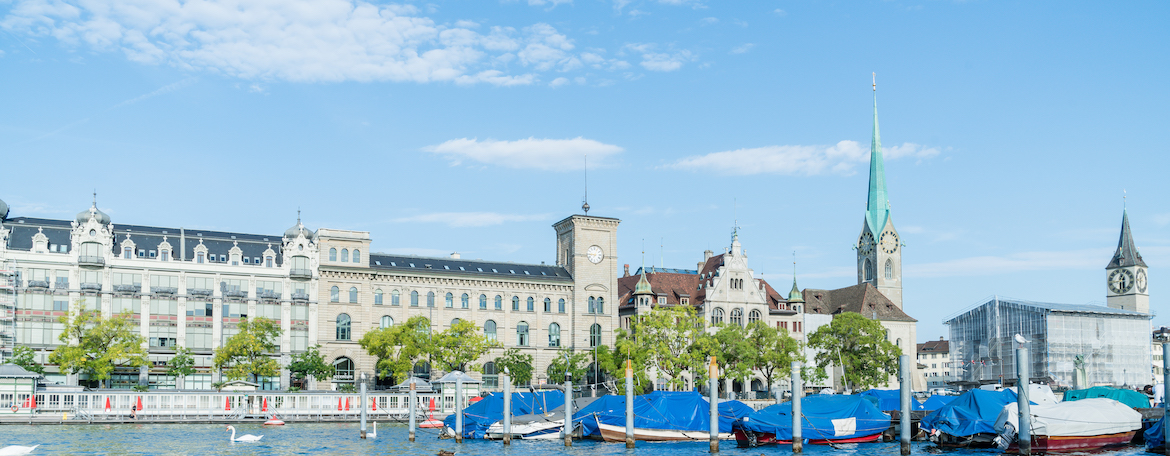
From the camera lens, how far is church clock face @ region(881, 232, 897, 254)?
184 meters

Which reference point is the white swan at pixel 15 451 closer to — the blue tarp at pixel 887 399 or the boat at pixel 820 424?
the boat at pixel 820 424

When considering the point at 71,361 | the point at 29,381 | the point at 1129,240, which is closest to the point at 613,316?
the point at 71,361

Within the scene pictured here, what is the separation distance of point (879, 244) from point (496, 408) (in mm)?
123456

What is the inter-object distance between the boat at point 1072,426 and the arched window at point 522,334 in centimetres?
7291

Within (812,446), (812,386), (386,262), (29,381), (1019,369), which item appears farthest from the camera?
(812,386)

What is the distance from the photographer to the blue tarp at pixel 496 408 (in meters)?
71.3

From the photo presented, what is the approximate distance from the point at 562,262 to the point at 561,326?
31.5 feet

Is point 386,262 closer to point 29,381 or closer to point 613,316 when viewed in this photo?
point 613,316

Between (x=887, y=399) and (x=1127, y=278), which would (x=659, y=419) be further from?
(x=1127, y=278)

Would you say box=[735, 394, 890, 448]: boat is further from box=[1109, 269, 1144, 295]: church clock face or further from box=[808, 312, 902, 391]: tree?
box=[1109, 269, 1144, 295]: church clock face

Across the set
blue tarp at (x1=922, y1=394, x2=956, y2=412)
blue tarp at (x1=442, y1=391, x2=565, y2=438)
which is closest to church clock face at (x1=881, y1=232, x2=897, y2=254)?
blue tarp at (x1=922, y1=394, x2=956, y2=412)

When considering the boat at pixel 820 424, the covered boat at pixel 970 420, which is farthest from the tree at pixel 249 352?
the covered boat at pixel 970 420

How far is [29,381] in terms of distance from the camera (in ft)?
263

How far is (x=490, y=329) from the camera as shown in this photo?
12394 cm
